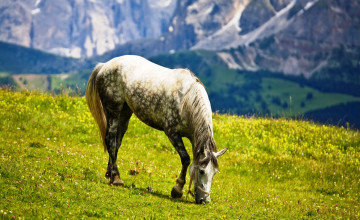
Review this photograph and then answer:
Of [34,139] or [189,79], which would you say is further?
[34,139]

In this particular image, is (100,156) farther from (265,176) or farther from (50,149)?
(265,176)

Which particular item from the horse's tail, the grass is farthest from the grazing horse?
the grass

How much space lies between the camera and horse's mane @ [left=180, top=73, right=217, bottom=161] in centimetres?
990

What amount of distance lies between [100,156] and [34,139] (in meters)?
2.88

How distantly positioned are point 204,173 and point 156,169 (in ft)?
17.4

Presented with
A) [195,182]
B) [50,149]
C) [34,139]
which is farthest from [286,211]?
[34,139]

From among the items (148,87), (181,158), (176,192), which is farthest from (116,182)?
(148,87)

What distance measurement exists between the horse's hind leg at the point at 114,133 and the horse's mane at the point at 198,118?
2.80 m

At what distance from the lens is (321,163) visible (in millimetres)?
16797

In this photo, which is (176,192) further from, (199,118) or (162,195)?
(199,118)

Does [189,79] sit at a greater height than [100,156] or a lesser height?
greater

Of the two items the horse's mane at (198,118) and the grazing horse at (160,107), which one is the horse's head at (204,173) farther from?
the horse's mane at (198,118)

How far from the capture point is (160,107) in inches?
432

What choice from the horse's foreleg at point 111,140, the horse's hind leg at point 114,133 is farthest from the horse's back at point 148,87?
the horse's foreleg at point 111,140
